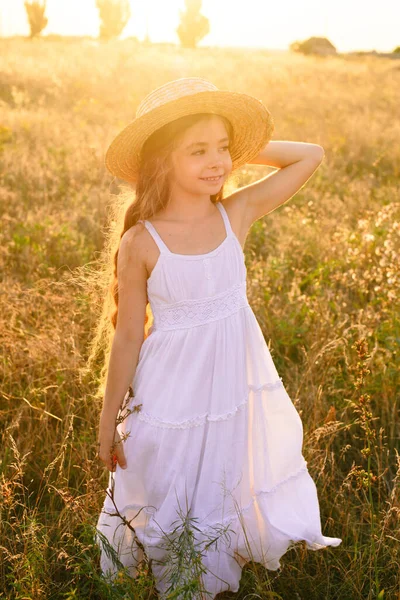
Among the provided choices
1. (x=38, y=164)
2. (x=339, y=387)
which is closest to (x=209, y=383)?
(x=339, y=387)

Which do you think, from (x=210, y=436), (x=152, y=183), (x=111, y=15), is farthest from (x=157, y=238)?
(x=111, y=15)

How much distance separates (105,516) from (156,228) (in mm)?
1004

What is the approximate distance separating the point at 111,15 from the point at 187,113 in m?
48.1

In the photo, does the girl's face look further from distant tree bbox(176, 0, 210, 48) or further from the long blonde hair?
distant tree bbox(176, 0, 210, 48)

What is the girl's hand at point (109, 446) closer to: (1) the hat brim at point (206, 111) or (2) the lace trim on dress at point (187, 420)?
(2) the lace trim on dress at point (187, 420)

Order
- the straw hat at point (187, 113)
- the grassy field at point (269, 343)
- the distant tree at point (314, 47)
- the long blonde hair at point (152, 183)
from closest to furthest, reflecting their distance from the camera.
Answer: the straw hat at point (187, 113), the long blonde hair at point (152, 183), the grassy field at point (269, 343), the distant tree at point (314, 47)

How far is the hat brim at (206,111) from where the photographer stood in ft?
6.35

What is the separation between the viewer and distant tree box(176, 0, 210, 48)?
47.5 m

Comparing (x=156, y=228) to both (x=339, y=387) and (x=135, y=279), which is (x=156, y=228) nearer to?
(x=135, y=279)

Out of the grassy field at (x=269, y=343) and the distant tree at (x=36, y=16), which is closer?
the grassy field at (x=269, y=343)

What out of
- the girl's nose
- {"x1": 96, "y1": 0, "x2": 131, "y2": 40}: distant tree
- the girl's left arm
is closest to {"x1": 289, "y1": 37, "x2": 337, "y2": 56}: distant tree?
{"x1": 96, "y1": 0, "x2": 131, "y2": 40}: distant tree

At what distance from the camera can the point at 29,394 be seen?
306 centimetres

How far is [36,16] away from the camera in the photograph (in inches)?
1711

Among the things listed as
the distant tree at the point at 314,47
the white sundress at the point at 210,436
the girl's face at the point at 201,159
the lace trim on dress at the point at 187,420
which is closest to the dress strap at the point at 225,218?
the white sundress at the point at 210,436
